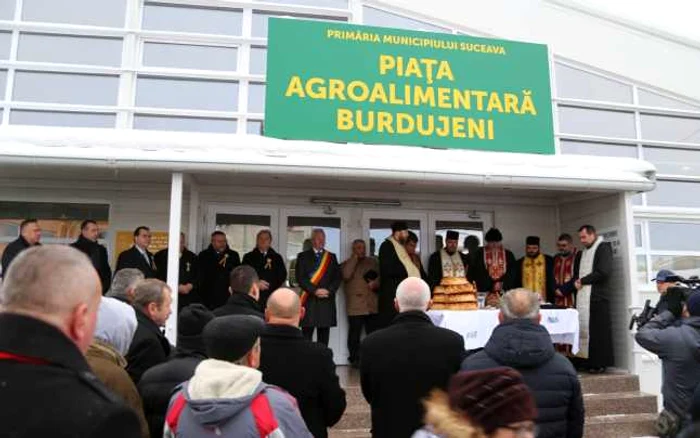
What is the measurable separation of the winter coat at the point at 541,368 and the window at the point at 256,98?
24.1 ft

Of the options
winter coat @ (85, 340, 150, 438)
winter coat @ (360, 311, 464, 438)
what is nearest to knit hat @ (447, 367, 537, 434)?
winter coat @ (85, 340, 150, 438)

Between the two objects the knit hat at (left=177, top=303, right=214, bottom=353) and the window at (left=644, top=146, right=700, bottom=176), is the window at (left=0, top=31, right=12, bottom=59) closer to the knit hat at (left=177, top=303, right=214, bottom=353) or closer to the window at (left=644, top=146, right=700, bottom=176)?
the knit hat at (left=177, top=303, right=214, bottom=353)

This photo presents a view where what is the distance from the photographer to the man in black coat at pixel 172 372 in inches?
112

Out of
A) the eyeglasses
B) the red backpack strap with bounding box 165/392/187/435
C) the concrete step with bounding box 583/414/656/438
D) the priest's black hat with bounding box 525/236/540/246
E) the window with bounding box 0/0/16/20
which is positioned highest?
the window with bounding box 0/0/16/20

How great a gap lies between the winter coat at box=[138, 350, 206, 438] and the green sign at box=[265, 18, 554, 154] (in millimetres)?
4894

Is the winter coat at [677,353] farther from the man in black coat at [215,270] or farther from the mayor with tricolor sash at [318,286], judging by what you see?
the man in black coat at [215,270]

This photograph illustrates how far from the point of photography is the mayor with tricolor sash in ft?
24.7

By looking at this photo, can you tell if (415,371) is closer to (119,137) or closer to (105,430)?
(105,430)

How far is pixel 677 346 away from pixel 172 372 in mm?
3904

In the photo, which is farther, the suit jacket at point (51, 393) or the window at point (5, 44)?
the window at point (5, 44)

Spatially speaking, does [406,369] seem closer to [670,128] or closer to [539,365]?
[539,365]

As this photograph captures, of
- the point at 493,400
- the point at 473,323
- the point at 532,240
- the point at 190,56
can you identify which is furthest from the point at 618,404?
the point at 190,56

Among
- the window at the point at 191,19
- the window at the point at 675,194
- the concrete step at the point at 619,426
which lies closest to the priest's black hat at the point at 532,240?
the concrete step at the point at 619,426

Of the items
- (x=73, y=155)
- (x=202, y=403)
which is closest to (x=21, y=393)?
(x=202, y=403)
